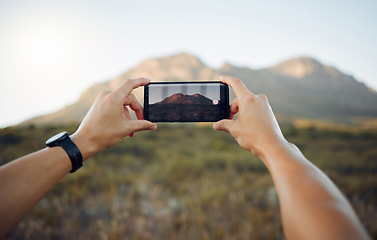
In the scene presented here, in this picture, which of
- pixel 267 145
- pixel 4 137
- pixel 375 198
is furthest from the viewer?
pixel 4 137

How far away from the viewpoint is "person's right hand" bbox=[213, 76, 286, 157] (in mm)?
1126

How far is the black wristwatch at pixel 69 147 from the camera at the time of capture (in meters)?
1.24

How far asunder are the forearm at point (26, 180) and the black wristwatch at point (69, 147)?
0.08ft

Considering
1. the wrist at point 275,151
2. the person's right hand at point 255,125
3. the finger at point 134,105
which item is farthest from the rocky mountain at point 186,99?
the wrist at point 275,151

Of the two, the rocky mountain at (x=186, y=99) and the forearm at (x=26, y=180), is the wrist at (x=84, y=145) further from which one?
the rocky mountain at (x=186, y=99)

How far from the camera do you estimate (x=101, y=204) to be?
4469 millimetres

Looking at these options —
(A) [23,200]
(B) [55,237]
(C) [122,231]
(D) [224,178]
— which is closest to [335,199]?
(A) [23,200]

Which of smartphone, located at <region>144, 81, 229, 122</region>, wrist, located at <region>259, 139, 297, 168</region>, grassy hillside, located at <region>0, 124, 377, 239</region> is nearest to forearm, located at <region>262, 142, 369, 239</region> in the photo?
wrist, located at <region>259, 139, 297, 168</region>

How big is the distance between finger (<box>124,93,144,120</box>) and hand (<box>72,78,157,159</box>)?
0.09 meters

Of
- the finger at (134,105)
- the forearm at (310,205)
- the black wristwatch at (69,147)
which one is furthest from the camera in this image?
the finger at (134,105)

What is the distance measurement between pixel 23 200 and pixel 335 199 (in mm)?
1204

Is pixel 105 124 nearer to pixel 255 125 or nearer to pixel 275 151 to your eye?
pixel 255 125

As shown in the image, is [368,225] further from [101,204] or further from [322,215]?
[101,204]

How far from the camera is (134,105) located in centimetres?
172
